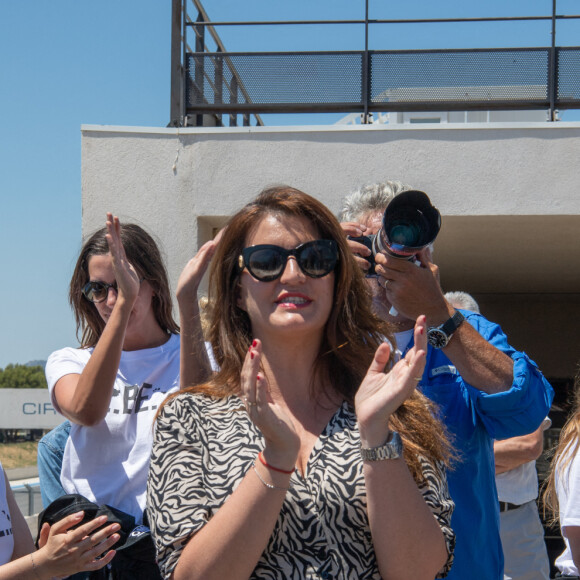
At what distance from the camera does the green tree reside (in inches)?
2763

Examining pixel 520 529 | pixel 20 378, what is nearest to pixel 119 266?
pixel 520 529

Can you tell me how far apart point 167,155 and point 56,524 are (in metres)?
4.54

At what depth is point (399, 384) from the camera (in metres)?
1.64

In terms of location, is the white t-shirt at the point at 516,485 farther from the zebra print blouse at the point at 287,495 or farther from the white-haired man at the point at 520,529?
the zebra print blouse at the point at 287,495

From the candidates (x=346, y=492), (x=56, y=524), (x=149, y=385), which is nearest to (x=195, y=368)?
(x=149, y=385)

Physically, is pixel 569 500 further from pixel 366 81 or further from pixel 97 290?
pixel 366 81

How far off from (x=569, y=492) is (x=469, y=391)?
2.13 ft

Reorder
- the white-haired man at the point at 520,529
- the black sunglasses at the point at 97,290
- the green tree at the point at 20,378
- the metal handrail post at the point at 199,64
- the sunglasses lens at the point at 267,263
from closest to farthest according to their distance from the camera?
the sunglasses lens at the point at 267,263 < the black sunglasses at the point at 97,290 < the white-haired man at the point at 520,529 < the metal handrail post at the point at 199,64 < the green tree at the point at 20,378

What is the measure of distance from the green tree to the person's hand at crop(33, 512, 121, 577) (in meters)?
70.1

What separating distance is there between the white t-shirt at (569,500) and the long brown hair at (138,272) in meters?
1.40

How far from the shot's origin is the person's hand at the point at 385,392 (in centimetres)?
164

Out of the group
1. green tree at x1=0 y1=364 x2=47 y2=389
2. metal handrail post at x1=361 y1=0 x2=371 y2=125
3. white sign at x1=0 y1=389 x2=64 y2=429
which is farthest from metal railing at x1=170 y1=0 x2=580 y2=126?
green tree at x1=0 y1=364 x2=47 y2=389

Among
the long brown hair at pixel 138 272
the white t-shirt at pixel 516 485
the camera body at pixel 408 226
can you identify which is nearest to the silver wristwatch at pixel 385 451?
the camera body at pixel 408 226

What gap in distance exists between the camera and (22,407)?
38.7 ft
